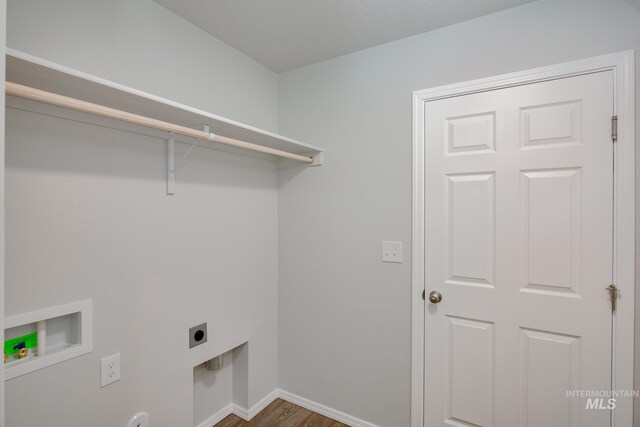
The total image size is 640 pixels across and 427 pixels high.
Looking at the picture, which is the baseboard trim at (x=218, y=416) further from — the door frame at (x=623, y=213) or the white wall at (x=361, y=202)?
the door frame at (x=623, y=213)

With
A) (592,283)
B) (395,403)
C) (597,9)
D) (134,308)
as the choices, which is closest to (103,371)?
(134,308)

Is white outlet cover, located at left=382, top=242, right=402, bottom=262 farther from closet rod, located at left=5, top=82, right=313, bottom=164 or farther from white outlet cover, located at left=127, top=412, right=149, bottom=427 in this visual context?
white outlet cover, located at left=127, top=412, right=149, bottom=427

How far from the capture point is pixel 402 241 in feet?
6.17

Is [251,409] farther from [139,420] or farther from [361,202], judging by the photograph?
[361,202]

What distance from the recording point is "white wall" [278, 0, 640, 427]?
5.52 ft

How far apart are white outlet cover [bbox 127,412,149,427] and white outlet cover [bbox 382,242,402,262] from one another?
4.73ft

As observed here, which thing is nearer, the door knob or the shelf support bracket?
the shelf support bracket

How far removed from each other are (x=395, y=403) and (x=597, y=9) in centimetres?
222

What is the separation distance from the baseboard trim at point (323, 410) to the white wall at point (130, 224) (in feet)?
0.90

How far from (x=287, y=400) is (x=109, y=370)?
130cm

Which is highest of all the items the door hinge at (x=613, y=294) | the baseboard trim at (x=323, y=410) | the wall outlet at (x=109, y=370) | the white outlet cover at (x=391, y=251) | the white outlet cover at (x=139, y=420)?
the white outlet cover at (x=391, y=251)

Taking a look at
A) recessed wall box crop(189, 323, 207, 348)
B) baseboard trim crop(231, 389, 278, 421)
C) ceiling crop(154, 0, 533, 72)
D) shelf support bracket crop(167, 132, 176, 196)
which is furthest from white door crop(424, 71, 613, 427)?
shelf support bracket crop(167, 132, 176, 196)

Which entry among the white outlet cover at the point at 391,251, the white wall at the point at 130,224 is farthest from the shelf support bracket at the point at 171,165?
the white outlet cover at the point at 391,251

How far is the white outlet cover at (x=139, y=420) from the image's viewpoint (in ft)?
4.82
